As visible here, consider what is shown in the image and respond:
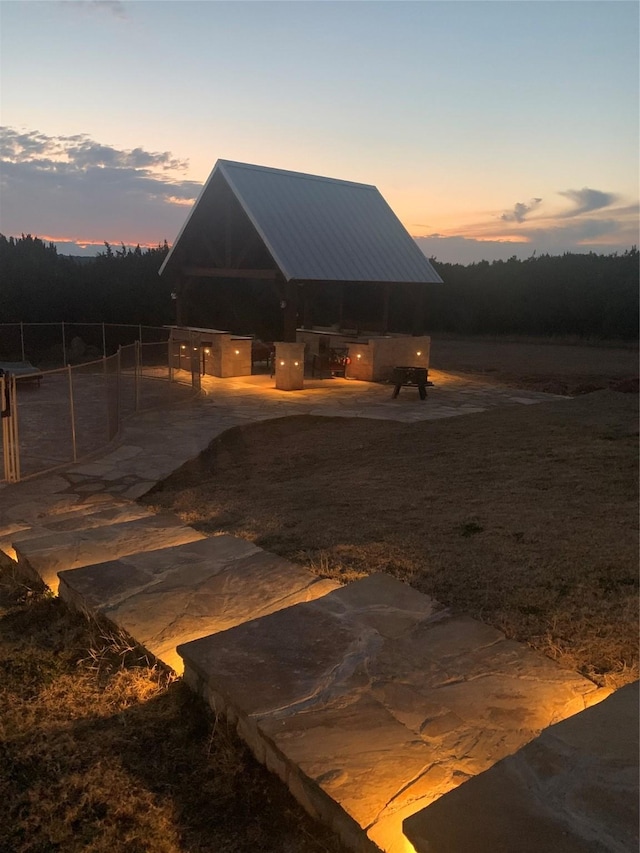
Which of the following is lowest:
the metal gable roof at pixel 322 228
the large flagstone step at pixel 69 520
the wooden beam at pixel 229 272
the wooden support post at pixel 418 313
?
the large flagstone step at pixel 69 520

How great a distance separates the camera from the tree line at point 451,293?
83.9 feet

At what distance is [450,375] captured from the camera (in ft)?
64.2

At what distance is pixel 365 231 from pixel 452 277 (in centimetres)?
2049

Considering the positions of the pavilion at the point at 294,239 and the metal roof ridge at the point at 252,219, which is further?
the pavilion at the point at 294,239

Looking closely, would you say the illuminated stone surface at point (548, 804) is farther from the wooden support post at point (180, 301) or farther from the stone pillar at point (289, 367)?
the wooden support post at point (180, 301)

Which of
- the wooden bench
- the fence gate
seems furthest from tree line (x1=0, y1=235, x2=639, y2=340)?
the fence gate

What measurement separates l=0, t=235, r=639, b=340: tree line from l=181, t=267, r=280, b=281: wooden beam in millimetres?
6521

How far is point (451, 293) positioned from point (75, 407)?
27163mm

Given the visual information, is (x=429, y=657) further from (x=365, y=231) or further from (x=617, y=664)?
(x=365, y=231)

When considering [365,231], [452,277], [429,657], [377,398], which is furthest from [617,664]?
[452,277]

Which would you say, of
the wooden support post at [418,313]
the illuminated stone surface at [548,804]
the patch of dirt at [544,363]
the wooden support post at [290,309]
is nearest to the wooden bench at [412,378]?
the patch of dirt at [544,363]

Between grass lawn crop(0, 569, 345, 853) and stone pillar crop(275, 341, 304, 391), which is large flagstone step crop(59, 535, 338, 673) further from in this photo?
stone pillar crop(275, 341, 304, 391)

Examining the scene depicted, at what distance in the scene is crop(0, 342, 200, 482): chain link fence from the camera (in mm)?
8422

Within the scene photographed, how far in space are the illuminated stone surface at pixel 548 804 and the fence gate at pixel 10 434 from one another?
287 inches
